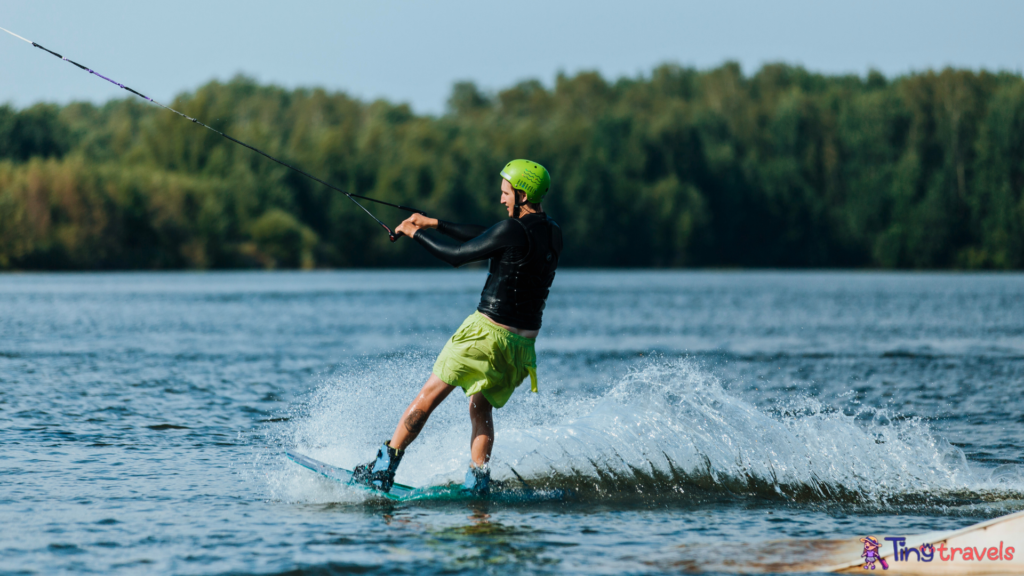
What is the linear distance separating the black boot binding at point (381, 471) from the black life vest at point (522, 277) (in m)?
1.22

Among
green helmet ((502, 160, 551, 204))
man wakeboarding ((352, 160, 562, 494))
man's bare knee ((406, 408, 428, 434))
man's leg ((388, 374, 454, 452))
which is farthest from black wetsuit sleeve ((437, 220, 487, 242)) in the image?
man's bare knee ((406, 408, 428, 434))

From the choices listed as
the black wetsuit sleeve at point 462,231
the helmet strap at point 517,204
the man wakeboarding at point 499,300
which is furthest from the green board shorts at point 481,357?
the helmet strap at point 517,204

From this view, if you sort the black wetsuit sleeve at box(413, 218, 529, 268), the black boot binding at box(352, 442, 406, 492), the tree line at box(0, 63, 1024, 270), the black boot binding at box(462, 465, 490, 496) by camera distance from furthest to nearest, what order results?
the tree line at box(0, 63, 1024, 270)
the black boot binding at box(462, 465, 490, 496)
the black boot binding at box(352, 442, 406, 492)
the black wetsuit sleeve at box(413, 218, 529, 268)

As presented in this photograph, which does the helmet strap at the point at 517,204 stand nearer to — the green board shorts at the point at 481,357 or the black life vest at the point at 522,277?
the black life vest at the point at 522,277

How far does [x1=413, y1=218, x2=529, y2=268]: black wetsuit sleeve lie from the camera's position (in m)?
7.76

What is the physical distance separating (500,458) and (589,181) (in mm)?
83381

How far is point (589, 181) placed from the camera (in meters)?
92.1

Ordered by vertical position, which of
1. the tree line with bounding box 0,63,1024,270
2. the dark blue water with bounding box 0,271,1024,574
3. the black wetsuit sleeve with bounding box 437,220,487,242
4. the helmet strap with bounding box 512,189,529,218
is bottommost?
the dark blue water with bounding box 0,271,1024,574

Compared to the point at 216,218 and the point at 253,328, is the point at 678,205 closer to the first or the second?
the point at 216,218

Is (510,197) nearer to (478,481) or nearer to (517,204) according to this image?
(517,204)

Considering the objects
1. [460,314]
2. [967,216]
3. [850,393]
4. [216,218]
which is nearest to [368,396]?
[850,393]

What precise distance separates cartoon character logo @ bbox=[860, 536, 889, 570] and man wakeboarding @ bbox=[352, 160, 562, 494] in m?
2.41

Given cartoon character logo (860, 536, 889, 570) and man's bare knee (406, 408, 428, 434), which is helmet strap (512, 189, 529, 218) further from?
cartoon character logo (860, 536, 889, 570)

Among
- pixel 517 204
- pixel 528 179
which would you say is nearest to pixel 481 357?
pixel 517 204
